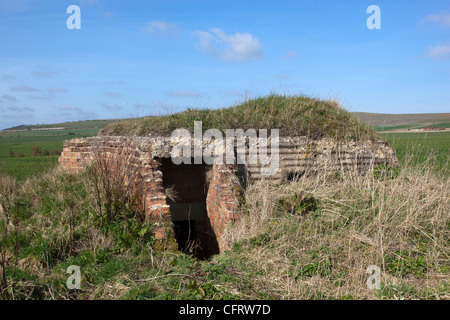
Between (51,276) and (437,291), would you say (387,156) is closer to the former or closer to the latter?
(437,291)

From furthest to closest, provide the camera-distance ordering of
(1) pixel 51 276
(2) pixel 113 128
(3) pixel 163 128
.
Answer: (2) pixel 113 128 < (3) pixel 163 128 < (1) pixel 51 276

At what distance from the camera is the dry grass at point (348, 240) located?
3.84 metres

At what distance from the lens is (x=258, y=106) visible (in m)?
8.32

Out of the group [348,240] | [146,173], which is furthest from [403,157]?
[146,173]

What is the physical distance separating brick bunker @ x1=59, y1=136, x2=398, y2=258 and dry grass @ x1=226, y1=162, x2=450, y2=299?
57 centimetres

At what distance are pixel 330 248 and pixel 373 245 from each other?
1.89 feet

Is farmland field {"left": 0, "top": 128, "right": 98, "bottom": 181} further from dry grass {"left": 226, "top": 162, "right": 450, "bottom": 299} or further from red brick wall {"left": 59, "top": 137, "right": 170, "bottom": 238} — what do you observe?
dry grass {"left": 226, "top": 162, "right": 450, "bottom": 299}

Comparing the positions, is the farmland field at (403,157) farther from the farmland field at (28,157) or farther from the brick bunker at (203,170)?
the brick bunker at (203,170)

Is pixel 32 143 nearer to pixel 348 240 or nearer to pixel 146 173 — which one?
pixel 146 173

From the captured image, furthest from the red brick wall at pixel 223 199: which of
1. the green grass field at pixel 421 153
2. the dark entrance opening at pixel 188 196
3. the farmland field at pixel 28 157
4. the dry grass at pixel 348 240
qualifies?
the farmland field at pixel 28 157

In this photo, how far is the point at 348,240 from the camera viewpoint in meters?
4.54

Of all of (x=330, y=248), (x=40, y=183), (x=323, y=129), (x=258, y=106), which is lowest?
(x=330, y=248)

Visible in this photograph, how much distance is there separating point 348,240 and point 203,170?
13.0 ft
